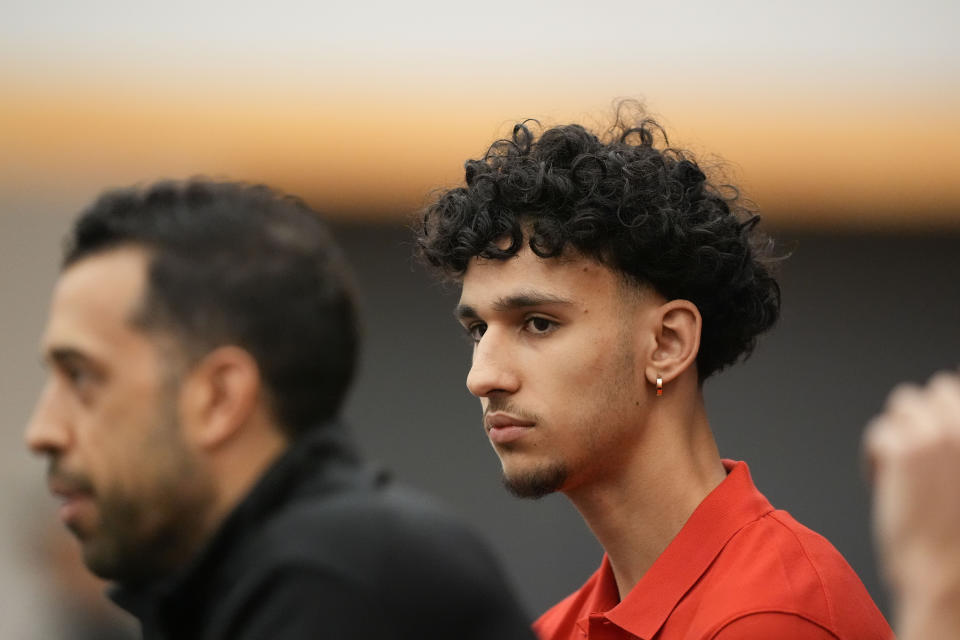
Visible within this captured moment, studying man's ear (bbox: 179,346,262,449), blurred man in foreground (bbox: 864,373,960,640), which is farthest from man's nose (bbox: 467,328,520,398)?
blurred man in foreground (bbox: 864,373,960,640)

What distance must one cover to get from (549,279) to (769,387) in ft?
15.9

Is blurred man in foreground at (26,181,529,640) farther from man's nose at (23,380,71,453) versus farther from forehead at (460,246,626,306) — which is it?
forehead at (460,246,626,306)

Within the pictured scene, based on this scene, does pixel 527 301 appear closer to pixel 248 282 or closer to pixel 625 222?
pixel 625 222

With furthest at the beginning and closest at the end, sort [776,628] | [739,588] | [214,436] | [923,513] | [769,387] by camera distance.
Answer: [769,387]
[739,588]
[776,628]
[214,436]
[923,513]

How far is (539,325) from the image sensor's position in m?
2.55

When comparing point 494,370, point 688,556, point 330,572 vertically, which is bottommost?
point 330,572

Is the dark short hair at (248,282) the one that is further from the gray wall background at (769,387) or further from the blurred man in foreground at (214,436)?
the gray wall background at (769,387)

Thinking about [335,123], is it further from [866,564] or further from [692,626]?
[692,626]

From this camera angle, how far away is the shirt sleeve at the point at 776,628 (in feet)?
7.00

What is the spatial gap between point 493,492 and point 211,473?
17.9 feet

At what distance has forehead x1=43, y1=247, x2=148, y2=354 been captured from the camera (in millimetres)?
1643

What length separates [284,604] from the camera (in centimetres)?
149

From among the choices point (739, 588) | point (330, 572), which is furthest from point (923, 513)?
point (739, 588)

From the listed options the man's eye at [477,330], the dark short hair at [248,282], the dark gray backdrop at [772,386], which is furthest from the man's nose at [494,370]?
the dark gray backdrop at [772,386]
